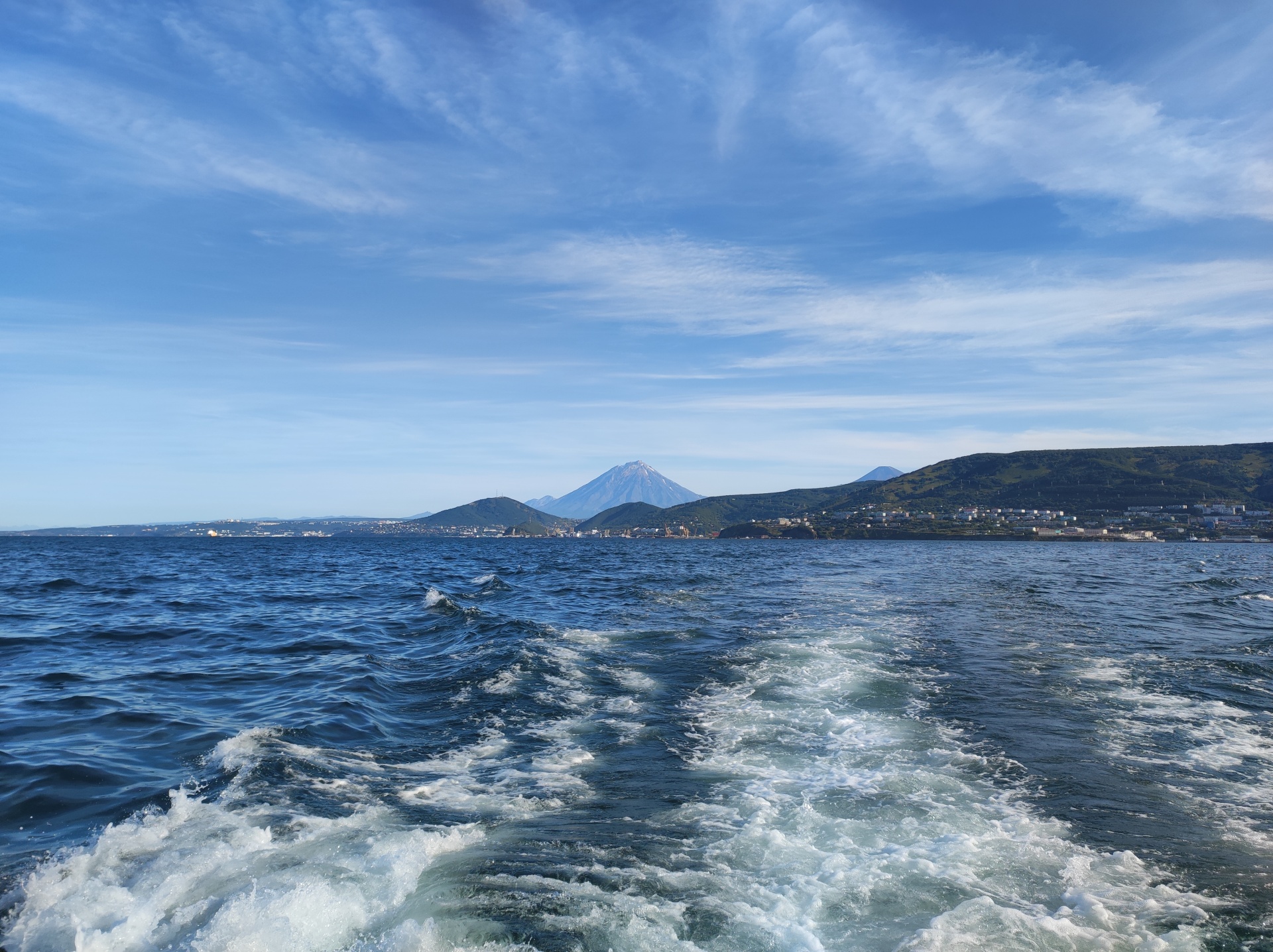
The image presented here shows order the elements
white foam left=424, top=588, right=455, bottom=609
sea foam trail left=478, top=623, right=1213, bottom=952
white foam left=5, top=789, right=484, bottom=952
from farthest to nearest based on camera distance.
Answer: white foam left=424, top=588, right=455, bottom=609 < sea foam trail left=478, top=623, right=1213, bottom=952 < white foam left=5, top=789, right=484, bottom=952

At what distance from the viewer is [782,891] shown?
7.06 metres

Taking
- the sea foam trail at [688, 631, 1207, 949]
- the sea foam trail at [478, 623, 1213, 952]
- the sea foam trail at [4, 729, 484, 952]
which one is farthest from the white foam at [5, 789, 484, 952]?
the sea foam trail at [688, 631, 1207, 949]

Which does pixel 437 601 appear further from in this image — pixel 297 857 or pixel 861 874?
pixel 861 874

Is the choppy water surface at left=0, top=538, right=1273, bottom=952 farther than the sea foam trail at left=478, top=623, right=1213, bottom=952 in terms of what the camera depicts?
Yes

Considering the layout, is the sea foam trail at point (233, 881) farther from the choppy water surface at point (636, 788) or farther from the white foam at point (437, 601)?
the white foam at point (437, 601)

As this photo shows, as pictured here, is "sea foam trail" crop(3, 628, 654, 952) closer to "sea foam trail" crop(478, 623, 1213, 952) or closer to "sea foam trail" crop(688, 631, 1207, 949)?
"sea foam trail" crop(478, 623, 1213, 952)

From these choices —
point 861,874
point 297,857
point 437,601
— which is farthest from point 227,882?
point 437,601

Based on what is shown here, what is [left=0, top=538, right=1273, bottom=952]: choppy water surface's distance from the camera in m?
6.39

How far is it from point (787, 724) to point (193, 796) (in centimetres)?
1015

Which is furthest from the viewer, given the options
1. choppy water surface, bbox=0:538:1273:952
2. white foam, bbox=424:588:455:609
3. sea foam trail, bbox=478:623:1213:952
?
white foam, bbox=424:588:455:609

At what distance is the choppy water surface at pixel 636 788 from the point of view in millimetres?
6387

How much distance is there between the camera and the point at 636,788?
10039 millimetres

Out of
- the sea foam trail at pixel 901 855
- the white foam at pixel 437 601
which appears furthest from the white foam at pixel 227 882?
the white foam at pixel 437 601

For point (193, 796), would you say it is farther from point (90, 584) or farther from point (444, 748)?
point (90, 584)
